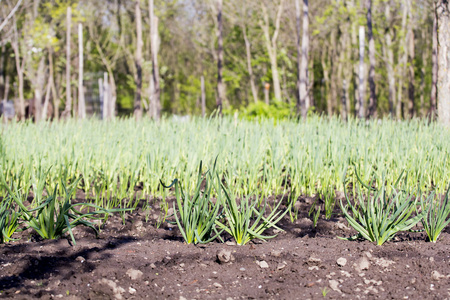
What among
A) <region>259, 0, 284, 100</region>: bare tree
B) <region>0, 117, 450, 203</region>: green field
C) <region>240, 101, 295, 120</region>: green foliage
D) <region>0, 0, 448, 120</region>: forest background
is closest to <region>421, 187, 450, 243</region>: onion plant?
<region>0, 117, 450, 203</region>: green field

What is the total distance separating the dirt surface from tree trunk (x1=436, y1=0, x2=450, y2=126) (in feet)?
15.4

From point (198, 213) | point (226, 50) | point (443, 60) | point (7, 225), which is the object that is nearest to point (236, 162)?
point (198, 213)

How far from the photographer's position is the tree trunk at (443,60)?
20.7ft

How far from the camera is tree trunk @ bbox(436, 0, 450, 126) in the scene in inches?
248

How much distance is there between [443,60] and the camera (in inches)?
252

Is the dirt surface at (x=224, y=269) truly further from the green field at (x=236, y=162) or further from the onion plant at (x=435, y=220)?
the green field at (x=236, y=162)

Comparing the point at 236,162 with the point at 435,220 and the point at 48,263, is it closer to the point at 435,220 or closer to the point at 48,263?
the point at 435,220

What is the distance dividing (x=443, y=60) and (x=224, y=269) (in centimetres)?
573

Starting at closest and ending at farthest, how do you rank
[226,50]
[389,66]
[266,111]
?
[266,111]
[389,66]
[226,50]

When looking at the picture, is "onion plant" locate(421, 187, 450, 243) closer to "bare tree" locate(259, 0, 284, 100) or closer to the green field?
the green field

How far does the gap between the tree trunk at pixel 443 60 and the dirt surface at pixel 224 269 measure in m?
4.70

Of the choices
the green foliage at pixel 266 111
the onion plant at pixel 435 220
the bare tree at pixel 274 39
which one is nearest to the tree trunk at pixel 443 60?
the green foliage at pixel 266 111

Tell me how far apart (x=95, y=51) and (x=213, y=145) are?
2162 centimetres

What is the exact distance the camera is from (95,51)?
23812mm
